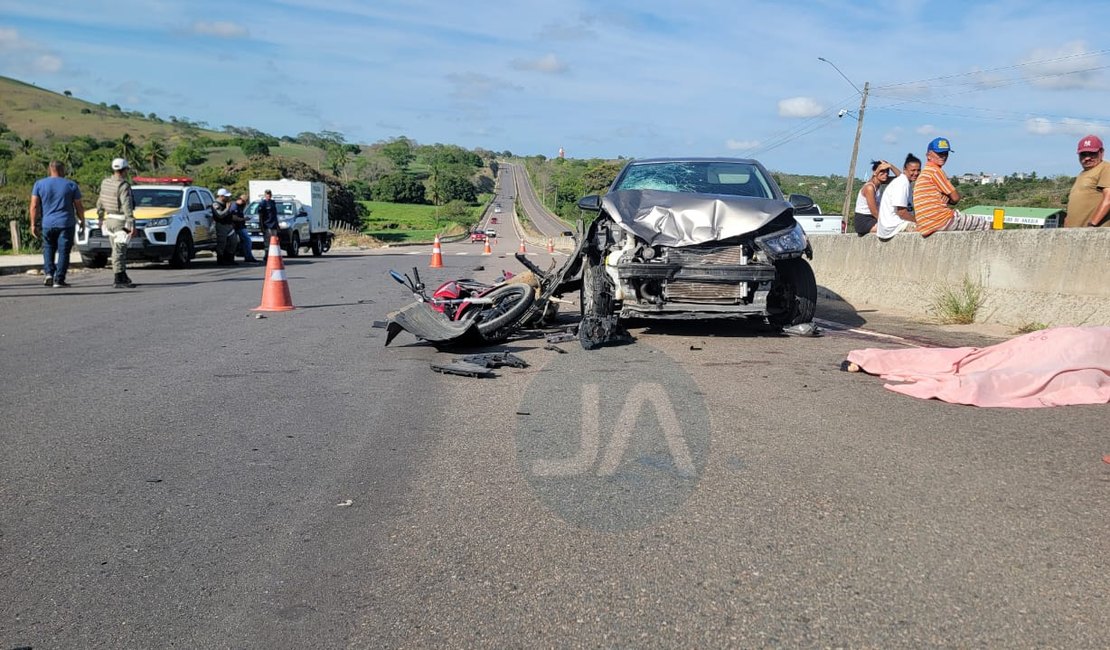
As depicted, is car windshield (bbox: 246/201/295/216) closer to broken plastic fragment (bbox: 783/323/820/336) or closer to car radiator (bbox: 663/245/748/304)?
car radiator (bbox: 663/245/748/304)

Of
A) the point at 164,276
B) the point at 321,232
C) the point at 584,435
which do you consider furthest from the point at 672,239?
the point at 321,232

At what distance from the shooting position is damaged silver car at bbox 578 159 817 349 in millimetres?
7715

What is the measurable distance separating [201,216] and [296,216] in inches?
288

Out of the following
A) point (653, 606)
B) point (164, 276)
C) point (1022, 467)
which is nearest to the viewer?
point (653, 606)

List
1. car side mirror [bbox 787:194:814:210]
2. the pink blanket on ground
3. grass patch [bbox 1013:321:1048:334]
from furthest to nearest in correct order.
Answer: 1. car side mirror [bbox 787:194:814:210]
2. grass patch [bbox 1013:321:1048:334]
3. the pink blanket on ground

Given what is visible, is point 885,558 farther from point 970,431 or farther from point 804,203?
point 804,203

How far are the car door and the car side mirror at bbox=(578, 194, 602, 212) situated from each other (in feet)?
43.7

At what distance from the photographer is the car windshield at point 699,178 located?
9.12 meters

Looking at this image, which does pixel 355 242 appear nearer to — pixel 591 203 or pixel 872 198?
pixel 872 198

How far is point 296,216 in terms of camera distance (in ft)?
88.8

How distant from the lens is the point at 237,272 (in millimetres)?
18203

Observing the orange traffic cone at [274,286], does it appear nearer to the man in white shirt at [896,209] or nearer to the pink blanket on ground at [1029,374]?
the pink blanket on ground at [1029,374]

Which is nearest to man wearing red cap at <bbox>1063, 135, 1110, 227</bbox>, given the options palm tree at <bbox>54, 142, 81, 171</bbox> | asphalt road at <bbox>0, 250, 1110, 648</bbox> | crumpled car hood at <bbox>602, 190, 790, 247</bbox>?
crumpled car hood at <bbox>602, 190, 790, 247</bbox>

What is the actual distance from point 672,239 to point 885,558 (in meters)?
5.02
